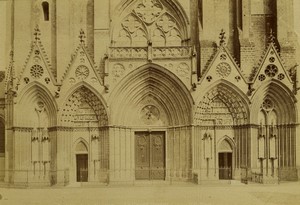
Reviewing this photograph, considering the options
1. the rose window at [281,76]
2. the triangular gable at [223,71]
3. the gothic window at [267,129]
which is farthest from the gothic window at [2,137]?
the rose window at [281,76]

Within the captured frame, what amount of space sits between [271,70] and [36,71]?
42.2ft

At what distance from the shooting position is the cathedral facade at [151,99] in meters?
28.8

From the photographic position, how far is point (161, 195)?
22.7 meters

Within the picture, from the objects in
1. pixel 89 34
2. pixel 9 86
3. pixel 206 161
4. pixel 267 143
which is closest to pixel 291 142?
pixel 267 143

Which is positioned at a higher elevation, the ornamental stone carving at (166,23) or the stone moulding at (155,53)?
the ornamental stone carving at (166,23)

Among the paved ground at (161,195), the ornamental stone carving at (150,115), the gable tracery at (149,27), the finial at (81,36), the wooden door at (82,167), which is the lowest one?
the paved ground at (161,195)

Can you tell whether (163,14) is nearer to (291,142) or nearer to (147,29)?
(147,29)

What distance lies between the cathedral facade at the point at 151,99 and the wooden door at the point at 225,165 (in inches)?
2.4

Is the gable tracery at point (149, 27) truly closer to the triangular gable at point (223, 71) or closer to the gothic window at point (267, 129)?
the triangular gable at point (223, 71)

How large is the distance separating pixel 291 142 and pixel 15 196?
14.7m

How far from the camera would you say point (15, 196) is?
23.0 m

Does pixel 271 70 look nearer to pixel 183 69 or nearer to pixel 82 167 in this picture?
pixel 183 69

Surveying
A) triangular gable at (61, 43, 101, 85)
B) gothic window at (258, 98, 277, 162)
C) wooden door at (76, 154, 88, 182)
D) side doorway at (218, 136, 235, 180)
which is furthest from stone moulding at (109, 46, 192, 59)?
wooden door at (76, 154, 88, 182)

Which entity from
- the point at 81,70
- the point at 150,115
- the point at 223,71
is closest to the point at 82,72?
the point at 81,70
